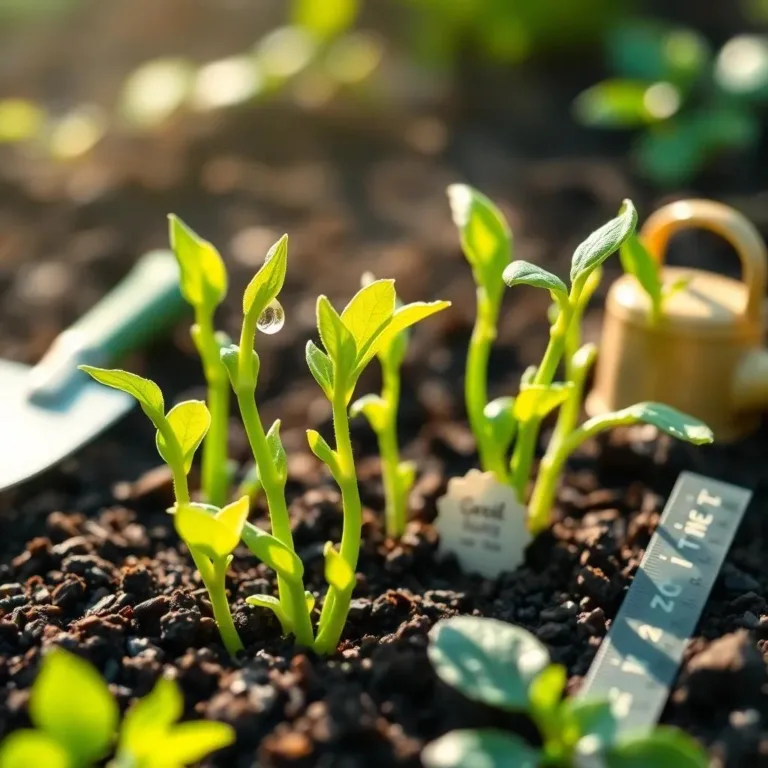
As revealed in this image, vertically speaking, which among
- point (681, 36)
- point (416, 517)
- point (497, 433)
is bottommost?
point (416, 517)

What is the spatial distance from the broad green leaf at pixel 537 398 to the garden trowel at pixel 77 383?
56 centimetres

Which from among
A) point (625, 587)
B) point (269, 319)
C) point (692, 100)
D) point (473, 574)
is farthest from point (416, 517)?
point (692, 100)

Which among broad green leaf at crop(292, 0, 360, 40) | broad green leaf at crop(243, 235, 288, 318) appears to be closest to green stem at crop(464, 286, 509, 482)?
broad green leaf at crop(243, 235, 288, 318)

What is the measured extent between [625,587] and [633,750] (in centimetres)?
33

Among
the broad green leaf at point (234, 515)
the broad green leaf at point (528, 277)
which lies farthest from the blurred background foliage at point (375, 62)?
the broad green leaf at point (234, 515)

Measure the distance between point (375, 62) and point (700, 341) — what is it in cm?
123

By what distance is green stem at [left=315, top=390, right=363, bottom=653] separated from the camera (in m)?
0.94

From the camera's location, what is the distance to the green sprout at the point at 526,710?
2.49 ft

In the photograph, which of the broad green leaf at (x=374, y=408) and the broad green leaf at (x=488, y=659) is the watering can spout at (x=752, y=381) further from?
the broad green leaf at (x=488, y=659)

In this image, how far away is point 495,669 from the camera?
0.82 meters

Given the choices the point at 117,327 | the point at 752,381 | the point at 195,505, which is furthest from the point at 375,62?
the point at 195,505

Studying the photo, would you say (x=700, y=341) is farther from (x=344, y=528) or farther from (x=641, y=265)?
(x=344, y=528)

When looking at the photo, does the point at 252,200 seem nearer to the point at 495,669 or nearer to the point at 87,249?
the point at 87,249

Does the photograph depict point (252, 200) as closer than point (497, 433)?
No
